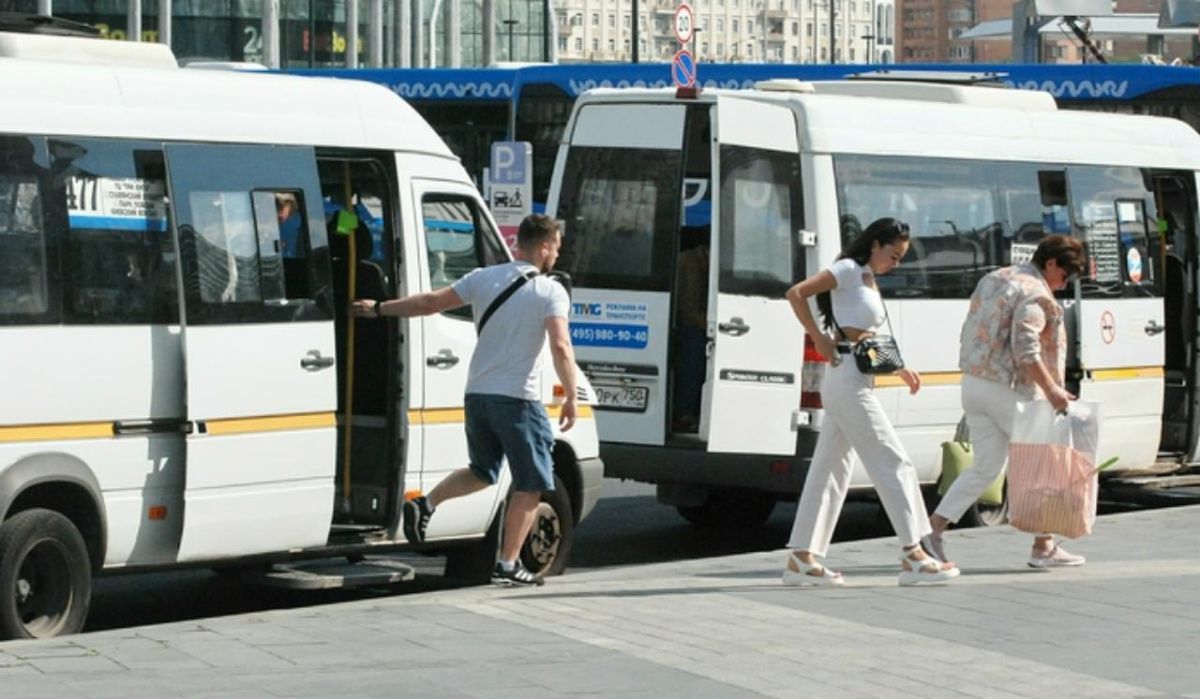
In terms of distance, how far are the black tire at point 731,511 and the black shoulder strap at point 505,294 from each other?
16.5 feet

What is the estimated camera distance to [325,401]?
36.9ft

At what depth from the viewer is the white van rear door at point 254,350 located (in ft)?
34.8

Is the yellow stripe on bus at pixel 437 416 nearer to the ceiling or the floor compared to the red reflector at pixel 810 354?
nearer to the floor

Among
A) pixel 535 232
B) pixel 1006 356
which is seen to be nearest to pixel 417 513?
pixel 535 232

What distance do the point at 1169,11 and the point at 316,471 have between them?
25.2m

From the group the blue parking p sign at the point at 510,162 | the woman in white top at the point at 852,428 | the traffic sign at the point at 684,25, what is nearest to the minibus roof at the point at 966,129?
the woman in white top at the point at 852,428

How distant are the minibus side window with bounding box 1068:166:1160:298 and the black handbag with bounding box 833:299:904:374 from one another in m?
5.51

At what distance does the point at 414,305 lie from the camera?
1104 cm

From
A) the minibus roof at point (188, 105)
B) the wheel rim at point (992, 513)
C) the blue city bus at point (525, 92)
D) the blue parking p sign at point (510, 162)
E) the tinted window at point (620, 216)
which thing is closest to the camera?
the minibus roof at point (188, 105)

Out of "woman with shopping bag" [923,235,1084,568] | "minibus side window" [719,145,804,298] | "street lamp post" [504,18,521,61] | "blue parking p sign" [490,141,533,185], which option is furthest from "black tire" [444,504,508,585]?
"street lamp post" [504,18,521,61]

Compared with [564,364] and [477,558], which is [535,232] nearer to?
[564,364]

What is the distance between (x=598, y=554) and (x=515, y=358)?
3515 mm

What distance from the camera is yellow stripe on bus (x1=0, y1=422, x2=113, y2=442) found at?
983 cm

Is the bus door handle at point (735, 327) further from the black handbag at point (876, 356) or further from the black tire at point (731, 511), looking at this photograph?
the black handbag at point (876, 356)
